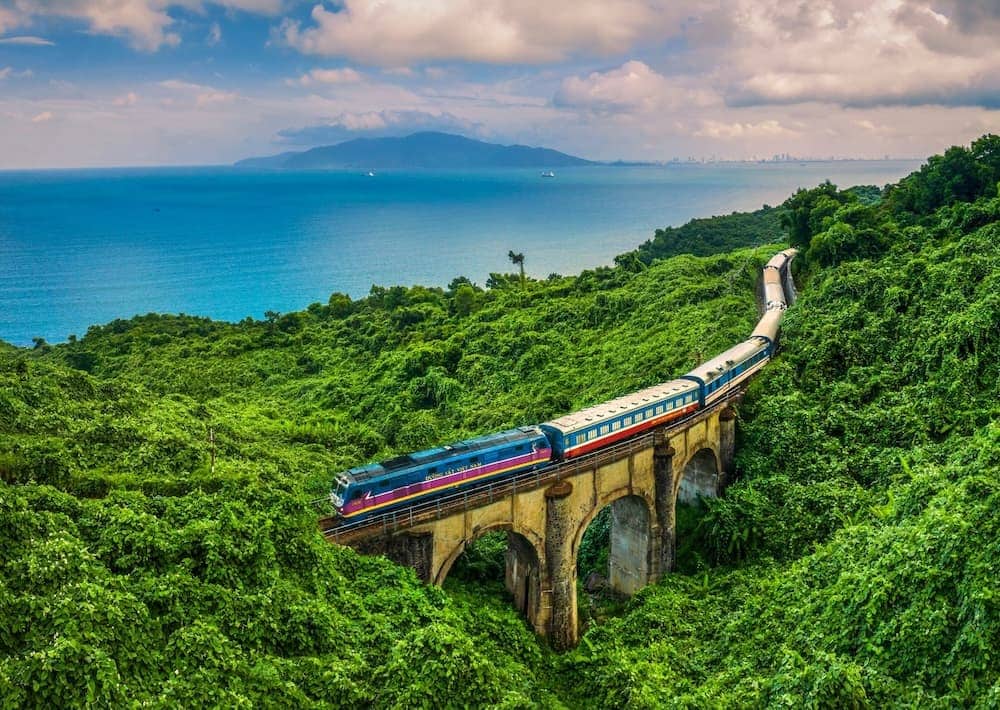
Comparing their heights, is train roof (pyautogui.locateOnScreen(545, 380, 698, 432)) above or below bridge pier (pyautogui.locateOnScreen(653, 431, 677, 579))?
above

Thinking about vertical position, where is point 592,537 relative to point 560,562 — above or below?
below

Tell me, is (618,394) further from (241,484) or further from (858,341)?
(241,484)

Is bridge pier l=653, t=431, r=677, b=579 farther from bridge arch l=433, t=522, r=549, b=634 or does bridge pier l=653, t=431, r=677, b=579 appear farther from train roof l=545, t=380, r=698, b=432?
bridge arch l=433, t=522, r=549, b=634

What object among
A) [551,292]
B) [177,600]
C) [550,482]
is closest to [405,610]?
[177,600]

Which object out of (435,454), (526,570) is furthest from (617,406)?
(435,454)

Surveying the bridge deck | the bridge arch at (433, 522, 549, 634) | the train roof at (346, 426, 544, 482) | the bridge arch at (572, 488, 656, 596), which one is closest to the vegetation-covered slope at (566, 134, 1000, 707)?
the bridge arch at (572, 488, 656, 596)

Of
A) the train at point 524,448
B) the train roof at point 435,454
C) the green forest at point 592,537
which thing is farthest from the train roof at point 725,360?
the train roof at point 435,454

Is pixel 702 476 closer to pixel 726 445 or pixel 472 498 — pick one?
pixel 726 445
